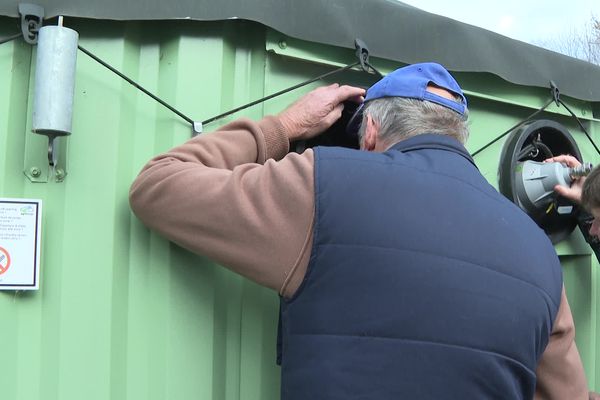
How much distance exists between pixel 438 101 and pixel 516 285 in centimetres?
50

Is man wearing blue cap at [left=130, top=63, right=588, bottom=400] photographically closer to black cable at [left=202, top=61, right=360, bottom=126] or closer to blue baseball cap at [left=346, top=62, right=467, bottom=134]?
blue baseball cap at [left=346, top=62, right=467, bottom=134]

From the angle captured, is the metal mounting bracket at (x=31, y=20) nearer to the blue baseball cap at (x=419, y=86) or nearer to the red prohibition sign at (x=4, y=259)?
the red prohibition sign at (x=4, y=259)

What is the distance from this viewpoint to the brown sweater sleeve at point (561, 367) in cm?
175

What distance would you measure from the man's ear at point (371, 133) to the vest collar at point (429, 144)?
11 cm

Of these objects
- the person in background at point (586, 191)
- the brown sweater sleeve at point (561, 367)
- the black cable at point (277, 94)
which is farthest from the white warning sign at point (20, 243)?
the person in background at point (586, 191)

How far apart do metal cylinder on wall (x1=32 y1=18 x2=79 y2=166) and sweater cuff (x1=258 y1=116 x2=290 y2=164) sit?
504 millimetres

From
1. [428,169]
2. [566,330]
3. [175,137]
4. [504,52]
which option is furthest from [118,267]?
[504,52]

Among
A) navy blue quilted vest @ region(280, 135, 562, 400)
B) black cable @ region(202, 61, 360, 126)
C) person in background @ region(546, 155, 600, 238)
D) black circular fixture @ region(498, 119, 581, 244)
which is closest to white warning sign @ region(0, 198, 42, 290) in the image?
black cable @ region(202, 61, 360, 126)

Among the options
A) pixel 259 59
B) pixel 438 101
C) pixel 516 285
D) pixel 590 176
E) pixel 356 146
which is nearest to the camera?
pixel 516 285

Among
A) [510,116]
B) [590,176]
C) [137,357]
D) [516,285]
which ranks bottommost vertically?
[137,357]

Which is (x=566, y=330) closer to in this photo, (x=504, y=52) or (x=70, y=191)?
(x=504, y=52)

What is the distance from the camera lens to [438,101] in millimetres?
1663

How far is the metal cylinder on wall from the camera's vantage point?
1.52 meters

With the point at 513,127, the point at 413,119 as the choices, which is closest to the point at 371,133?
the point at 413,119
